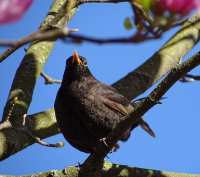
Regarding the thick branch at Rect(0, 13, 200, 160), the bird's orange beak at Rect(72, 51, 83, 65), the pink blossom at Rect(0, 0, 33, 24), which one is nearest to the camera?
the pink blossom at Rect(0, 0, 33, 24)

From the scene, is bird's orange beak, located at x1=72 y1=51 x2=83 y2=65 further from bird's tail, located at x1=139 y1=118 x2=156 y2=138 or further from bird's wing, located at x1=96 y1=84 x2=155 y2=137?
bird's tail, located at x1=139 y1=118 x2=156 y2=138

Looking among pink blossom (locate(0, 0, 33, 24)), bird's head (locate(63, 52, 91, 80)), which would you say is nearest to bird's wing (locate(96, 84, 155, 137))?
bird's head (locate(63, 52, 91, 80))

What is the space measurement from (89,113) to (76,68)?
0.62 metres

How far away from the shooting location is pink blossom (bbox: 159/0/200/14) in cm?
100

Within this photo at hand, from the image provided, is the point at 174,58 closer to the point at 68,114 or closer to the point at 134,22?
the point at 68,114

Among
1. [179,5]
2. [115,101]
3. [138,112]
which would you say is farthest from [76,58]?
[179,5]

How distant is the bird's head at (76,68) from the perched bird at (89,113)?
201mm

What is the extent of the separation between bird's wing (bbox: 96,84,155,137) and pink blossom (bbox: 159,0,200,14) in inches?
105

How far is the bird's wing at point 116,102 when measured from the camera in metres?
3.83

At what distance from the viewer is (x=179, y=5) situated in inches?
41.8

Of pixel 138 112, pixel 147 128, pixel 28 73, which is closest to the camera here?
pixel 138 112

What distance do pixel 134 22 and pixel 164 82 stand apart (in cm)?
90

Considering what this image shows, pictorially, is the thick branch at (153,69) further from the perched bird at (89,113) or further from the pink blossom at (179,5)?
the pink blossom at (179,5)

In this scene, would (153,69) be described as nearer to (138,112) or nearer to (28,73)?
(28,73)
